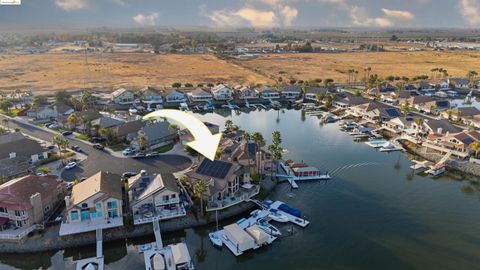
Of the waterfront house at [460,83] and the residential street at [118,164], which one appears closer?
the residential street at [118,164]

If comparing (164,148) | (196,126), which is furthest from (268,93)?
(196,126)

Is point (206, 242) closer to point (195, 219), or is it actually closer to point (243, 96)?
point (195, 219)

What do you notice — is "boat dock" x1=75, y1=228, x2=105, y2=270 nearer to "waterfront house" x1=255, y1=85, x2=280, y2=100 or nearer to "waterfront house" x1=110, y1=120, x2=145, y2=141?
"waterfront house" x1=110, y1=120, x2=145, y2=141

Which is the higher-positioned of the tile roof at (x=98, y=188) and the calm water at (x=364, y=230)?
the tile roof at (x=98, y=188)

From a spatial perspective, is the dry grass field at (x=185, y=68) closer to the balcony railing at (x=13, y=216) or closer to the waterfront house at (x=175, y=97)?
the waterfront house at (x=175, y=97)

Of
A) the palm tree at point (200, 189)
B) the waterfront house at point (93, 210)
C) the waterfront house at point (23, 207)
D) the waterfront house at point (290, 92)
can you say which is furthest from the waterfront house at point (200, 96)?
the waterfront house at point (93, 210)

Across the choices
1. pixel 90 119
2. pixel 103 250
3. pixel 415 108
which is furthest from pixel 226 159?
pixel 415 108

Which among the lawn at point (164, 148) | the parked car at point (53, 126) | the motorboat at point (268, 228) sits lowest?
the motorboat at point (268, 228)
